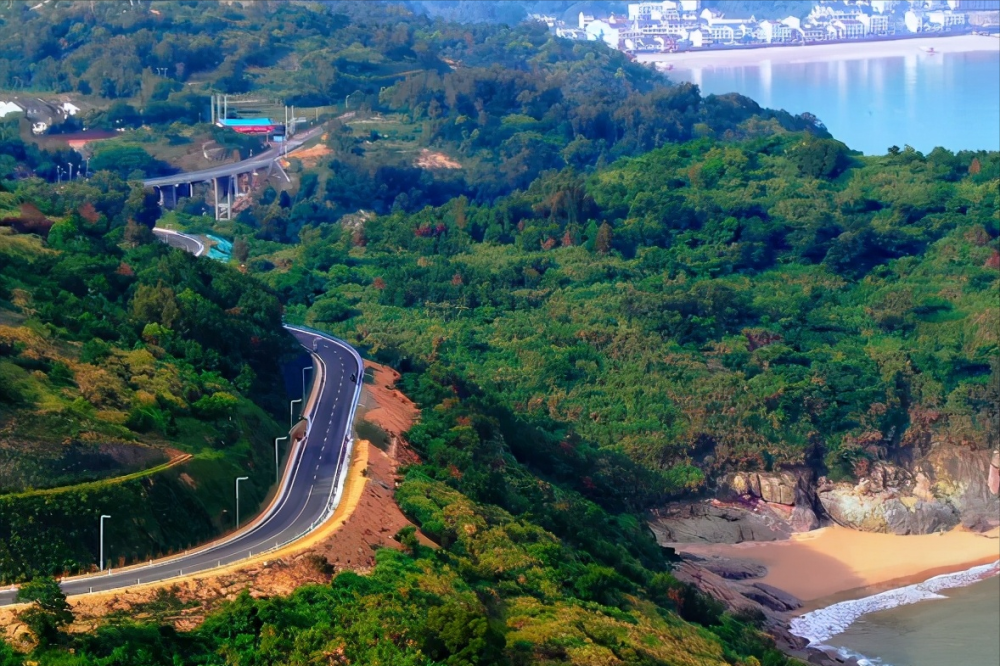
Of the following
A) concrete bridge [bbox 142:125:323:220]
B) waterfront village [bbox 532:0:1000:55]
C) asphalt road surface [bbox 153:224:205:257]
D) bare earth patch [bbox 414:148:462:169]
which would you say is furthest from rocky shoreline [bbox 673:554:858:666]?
waterfront village [bbox 532:0:1000:55]

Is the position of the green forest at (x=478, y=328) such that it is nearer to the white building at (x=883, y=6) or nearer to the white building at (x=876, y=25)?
the white building at (x=876, y=25)

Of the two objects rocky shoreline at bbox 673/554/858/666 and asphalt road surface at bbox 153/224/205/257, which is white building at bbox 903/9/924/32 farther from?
rocky shoreline at bbox 673/554/858/666

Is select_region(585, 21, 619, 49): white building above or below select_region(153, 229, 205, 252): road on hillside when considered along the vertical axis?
above

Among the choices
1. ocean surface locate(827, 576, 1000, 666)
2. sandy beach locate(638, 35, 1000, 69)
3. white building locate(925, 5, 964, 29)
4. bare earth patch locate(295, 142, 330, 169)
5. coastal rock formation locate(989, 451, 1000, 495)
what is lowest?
ocean surface locate(827, 576, 1000, 666)

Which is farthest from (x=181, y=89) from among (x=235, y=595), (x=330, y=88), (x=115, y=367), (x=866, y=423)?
(x=235, y=595)

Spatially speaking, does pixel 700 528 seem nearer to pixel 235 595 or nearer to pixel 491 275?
pixel 491 275

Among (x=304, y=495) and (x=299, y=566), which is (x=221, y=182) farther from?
(x=299, y=566)

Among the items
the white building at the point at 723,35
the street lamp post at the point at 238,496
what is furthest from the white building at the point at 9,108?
the white building at the point at 723,35
